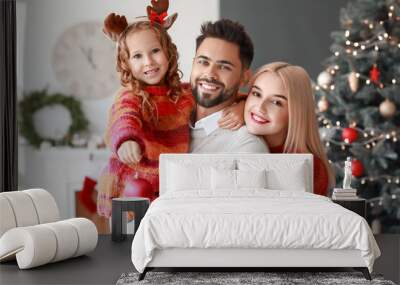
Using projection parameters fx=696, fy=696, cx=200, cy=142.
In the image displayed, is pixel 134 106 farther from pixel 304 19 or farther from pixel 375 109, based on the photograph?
pixel 375 109

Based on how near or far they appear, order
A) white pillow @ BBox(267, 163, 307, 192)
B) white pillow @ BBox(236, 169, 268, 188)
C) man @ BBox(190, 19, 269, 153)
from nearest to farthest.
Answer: white pillow @ BBox(236, 169, 268, 188), white pillow @ BBox(267, 163, 307, 192), man @ BBox(190, 19, 269, 153)

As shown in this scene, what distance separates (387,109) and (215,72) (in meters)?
1.89

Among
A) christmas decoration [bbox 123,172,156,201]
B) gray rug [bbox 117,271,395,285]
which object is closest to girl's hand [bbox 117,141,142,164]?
christmas decoration [bbox 123,172,156,201]

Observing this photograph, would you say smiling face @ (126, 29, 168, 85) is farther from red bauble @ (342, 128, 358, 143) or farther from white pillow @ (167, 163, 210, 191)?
red bauble @ (342, 128, 358, 143)

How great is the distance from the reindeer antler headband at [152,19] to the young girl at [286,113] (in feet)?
3.78

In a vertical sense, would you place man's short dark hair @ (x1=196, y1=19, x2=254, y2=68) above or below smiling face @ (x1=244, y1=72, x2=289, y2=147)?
above

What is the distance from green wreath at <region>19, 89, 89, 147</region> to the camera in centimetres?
796

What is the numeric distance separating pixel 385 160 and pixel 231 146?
5.53 feet

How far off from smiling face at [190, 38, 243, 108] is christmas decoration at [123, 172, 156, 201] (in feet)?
3.55

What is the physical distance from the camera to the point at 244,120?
767 cm

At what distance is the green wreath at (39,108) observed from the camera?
7965 millimetres

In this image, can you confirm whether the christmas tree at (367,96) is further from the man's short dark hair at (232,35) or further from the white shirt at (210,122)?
the white shirt at (210,122)

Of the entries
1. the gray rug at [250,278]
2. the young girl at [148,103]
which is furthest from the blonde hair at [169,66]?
the gray rug at [250,278]

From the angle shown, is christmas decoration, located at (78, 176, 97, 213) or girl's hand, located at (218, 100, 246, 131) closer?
girl's hand, located at (218, 100, 246, 131)
